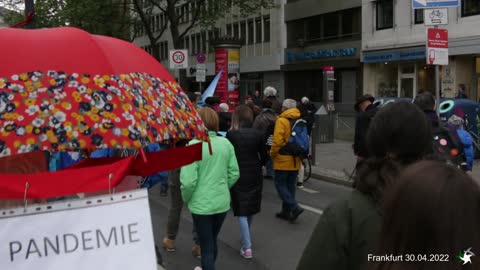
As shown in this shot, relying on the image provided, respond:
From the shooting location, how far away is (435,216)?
4.92 feet

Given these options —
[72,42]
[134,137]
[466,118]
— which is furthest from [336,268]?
[466,118]

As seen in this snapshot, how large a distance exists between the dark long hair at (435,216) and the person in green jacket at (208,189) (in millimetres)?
3348

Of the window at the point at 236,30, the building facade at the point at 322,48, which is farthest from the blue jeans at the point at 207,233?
the window at the point at 236,30

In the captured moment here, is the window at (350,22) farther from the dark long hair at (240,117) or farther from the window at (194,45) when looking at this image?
the dark long hair at (240,117)

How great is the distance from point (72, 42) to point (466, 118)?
39.2 ft

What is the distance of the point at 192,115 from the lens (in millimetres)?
2994

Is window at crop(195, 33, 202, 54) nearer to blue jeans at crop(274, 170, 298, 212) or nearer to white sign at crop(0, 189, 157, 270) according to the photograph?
blue jeans at crop(274, 170, 298, 212)

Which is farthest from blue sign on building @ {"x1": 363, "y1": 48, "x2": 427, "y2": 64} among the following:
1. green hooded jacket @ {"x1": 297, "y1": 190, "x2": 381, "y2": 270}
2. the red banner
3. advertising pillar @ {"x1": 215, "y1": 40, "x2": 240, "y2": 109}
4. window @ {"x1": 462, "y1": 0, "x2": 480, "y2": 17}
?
green hooded jacket @ {"x1": 297, "y1": 190, "x2": 381, "y2": 270}

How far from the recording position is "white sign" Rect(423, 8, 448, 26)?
29.4 ft

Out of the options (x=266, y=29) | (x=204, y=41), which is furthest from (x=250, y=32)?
(x=204, y=41)

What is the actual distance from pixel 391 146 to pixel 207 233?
9.84 feet

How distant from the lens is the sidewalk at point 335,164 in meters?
11.7

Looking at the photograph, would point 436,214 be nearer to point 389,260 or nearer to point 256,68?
point 389,260

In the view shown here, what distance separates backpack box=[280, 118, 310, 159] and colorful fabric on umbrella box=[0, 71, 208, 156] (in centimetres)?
520
